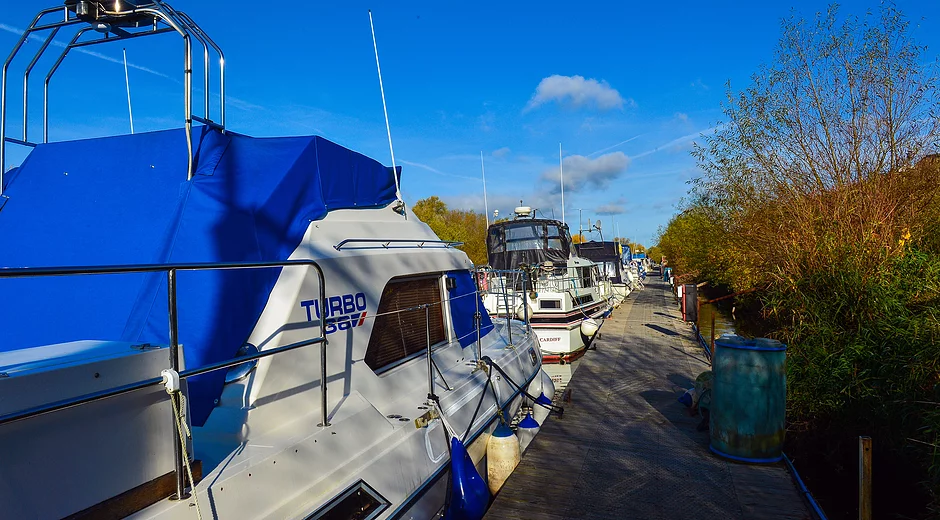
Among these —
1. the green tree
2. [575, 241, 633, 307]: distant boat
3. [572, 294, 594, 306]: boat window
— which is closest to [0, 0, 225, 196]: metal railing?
[572, 294, 594, 306]: boat window

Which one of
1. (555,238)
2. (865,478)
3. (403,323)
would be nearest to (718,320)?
(555,238)

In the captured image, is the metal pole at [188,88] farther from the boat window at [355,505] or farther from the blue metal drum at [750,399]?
the blue metal drum at [750,399]

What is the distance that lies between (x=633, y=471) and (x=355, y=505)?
2.81 metres

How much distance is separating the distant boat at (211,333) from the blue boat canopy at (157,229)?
1cm

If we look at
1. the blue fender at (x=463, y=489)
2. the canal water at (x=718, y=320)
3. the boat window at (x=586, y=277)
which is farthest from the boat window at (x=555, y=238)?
the blue fender at (x=463, y=489)

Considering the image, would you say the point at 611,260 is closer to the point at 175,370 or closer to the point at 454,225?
the point at 454,225

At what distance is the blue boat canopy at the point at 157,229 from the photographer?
325 cm

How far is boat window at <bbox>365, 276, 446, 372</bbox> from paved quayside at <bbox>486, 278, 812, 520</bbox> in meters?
1.43

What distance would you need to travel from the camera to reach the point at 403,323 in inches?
189

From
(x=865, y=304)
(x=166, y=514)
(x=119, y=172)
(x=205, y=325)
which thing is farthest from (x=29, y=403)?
(x=865, y=304)

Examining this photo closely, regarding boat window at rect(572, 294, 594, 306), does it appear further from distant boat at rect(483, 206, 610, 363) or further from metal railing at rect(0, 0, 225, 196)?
metal railing at rect(0, 0, 225, 196)

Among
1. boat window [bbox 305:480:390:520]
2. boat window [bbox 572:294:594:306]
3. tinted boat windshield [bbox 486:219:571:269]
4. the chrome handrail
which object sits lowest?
boat window [bbox 305:480:390:520]

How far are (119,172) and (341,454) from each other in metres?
2.44

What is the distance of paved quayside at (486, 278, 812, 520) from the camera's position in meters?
4.25
